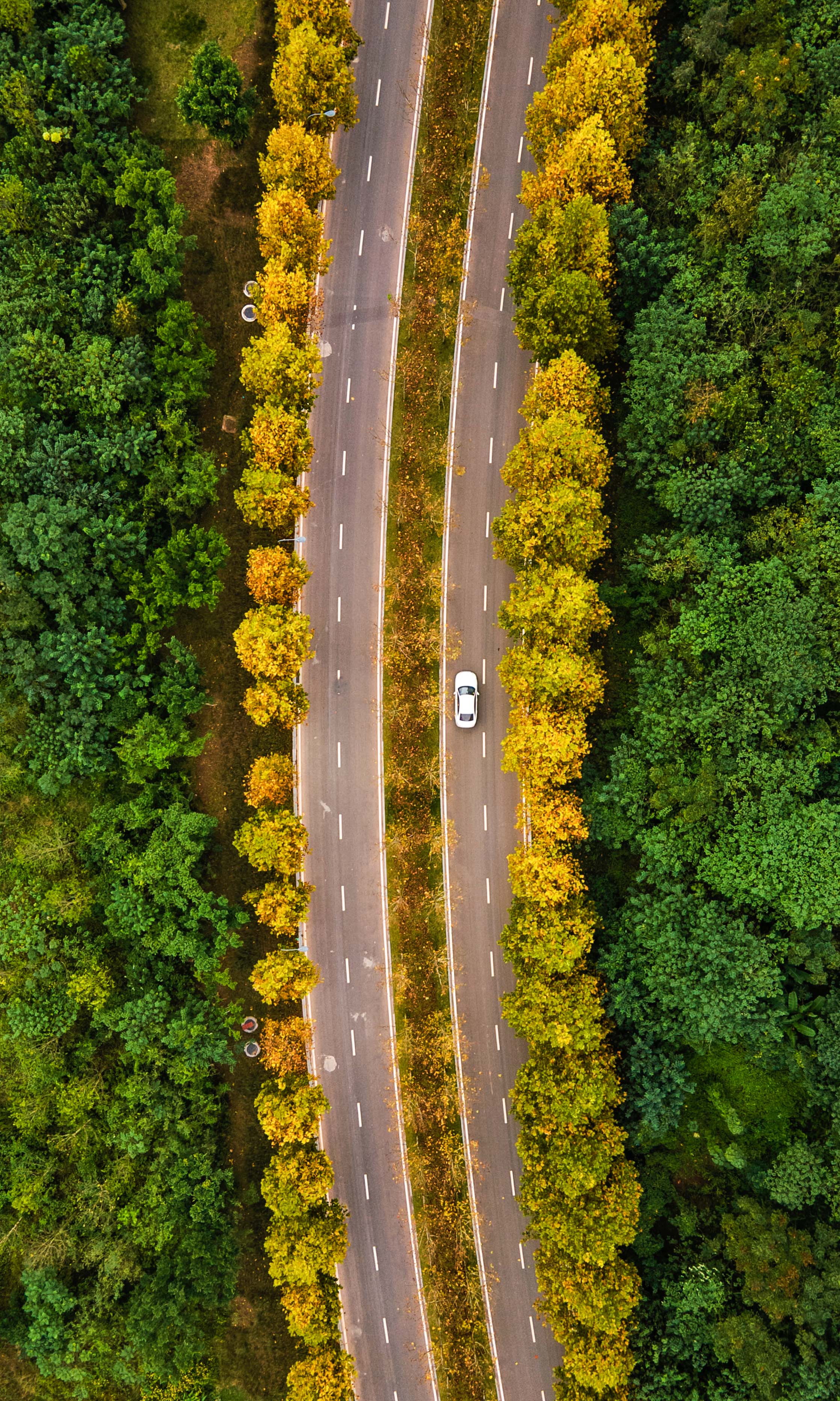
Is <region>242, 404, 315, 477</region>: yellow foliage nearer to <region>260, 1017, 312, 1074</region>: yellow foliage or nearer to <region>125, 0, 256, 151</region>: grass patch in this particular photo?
<region>125, 0, 256, 151</region>: grass patch

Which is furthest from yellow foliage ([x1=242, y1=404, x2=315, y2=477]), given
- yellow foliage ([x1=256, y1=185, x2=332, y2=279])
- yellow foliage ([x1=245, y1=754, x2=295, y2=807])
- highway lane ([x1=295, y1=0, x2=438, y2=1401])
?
yellow foliage ([x1=245, y1=754, x2=295, y2=807])

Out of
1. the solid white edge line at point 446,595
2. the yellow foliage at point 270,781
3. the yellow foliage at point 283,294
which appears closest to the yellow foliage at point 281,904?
the yellow foliage at point 270,781

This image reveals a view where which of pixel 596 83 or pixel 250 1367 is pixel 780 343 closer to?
pixel 596 83

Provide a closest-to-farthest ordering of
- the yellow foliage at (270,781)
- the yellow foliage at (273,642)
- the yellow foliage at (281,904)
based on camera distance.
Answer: the yellow foliage at (273,642), the yellow foliage at (281,904), the yellow foliage at (270,781)

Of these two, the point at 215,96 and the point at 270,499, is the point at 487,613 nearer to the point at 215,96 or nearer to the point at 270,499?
the point at 270,499

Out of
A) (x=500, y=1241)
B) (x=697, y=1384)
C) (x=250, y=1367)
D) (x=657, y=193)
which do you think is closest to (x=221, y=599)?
(x=657, y=193)

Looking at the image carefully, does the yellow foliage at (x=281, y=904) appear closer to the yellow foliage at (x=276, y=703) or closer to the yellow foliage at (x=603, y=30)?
the yellow foliage at (x=276, y=703)

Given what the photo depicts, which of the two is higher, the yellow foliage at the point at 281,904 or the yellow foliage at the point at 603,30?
the yellow foliage at the point at 603,30
